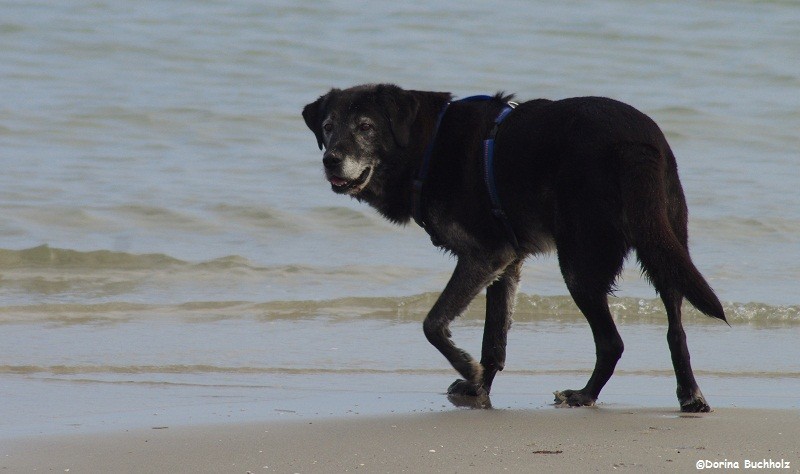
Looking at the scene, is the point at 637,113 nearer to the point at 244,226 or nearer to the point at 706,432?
the point at 706,432

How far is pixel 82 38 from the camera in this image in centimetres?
1733

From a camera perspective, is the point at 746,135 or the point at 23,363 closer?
the point at 23,363

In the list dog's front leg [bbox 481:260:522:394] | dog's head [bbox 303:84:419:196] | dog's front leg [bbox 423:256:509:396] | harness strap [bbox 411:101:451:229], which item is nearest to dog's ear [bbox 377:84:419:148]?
dog's head [bbox 303:84:419:196]

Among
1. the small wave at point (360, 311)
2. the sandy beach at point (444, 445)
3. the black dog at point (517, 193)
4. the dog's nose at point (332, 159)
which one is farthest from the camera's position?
the small wave at point (360, 311)

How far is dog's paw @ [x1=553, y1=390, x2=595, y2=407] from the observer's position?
4.78 metres

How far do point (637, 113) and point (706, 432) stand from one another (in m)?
1.31

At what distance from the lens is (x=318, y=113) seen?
5527 mm

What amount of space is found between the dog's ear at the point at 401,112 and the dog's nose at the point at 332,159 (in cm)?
29

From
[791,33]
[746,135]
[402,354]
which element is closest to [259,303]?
[402,354]

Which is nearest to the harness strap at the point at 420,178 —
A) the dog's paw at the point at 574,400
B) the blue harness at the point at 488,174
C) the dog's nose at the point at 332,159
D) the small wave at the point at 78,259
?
the blue harness at the point at 488,174

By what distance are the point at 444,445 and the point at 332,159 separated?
1.69m

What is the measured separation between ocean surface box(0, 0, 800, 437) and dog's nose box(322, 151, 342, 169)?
1.02m

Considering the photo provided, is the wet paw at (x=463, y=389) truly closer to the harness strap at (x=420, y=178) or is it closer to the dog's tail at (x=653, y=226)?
the harness strap at (x=420, y=178)

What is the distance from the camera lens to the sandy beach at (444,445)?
3584 millimetres
